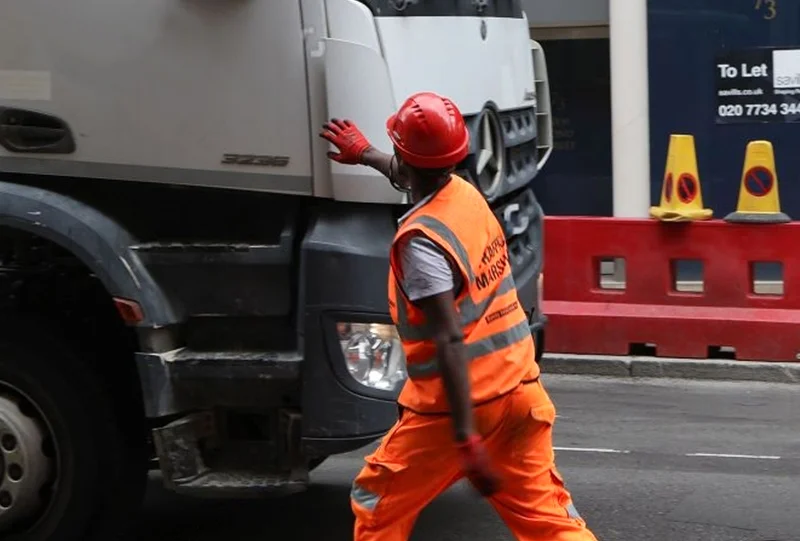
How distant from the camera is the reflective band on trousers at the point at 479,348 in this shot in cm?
410

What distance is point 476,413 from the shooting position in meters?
4.12

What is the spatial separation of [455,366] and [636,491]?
2.93 meters

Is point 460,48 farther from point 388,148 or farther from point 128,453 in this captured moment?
point 128,453

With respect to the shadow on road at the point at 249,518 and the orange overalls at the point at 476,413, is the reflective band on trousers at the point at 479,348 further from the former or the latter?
the shadow on road at the point at 249,518

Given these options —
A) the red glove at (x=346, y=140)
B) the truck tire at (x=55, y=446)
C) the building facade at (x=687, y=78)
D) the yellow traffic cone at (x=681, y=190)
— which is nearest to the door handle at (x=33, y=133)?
the truck tire at (x=55, y=446)

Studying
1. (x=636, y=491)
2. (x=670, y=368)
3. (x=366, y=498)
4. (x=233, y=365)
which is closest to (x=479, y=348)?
(x=366, y=498)

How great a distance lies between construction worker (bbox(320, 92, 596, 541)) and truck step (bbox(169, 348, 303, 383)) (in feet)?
2.39

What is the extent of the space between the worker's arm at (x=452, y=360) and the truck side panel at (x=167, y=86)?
109 cm

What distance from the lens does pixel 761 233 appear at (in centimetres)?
962

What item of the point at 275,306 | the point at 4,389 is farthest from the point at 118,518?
the point at 275,306

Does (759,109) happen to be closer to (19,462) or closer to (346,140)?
(346,140)

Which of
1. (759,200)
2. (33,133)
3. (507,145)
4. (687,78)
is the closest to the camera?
(33,133)

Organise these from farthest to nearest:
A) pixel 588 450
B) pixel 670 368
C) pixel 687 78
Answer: pixel 687 78 → pixel 670 368 → pixel 588 450

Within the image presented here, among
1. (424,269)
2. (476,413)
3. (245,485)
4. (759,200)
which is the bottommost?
(245,485)
